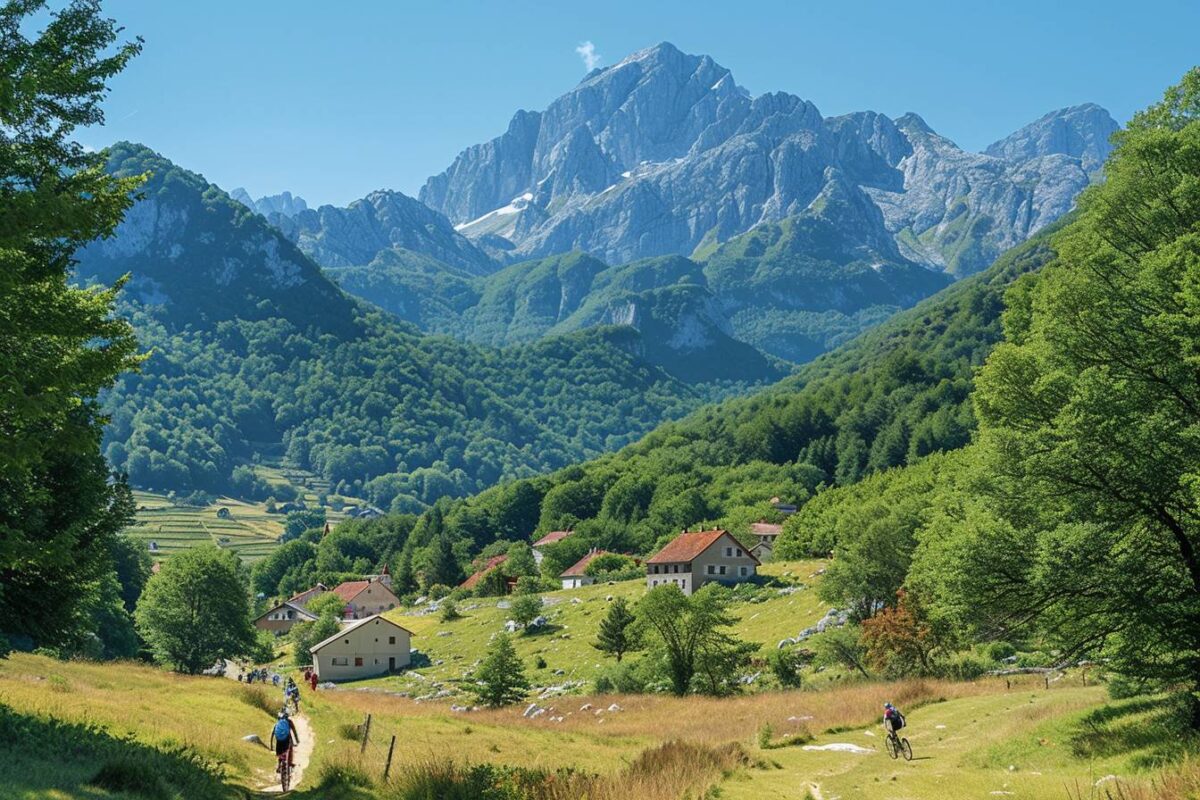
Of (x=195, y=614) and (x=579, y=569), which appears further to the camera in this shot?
(x=579, y=569)

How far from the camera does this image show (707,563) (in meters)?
98.6

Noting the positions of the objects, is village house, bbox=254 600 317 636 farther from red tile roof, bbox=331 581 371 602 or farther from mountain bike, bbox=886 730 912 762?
mountain bike, bbox=886 730 912 762

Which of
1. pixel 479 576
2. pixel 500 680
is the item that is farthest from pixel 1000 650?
pixel 479 576

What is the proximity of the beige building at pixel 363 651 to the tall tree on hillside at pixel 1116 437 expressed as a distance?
73.7 meters

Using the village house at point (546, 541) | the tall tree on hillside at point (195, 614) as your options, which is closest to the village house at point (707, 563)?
the tall tree on hillside at point (195, 614)

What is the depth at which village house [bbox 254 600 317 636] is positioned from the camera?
5241 inches

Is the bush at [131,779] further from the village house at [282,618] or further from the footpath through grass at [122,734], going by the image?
the village house at [282,618]

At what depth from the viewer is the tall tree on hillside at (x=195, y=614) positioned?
6600 cm

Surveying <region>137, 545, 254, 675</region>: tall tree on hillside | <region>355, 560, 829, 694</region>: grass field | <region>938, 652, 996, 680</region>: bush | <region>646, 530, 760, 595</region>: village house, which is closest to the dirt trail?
<region>938, 652, 996, 680</region>: bush

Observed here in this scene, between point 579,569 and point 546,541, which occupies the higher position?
point 546,541

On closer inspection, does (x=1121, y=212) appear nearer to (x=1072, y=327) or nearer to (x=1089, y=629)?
(x=1072, y=327)

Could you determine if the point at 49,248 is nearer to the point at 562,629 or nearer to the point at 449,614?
the point at 562,629

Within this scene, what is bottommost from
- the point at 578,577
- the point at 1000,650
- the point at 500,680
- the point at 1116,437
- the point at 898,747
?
the point at 500,680

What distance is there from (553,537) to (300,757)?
5511 inches
